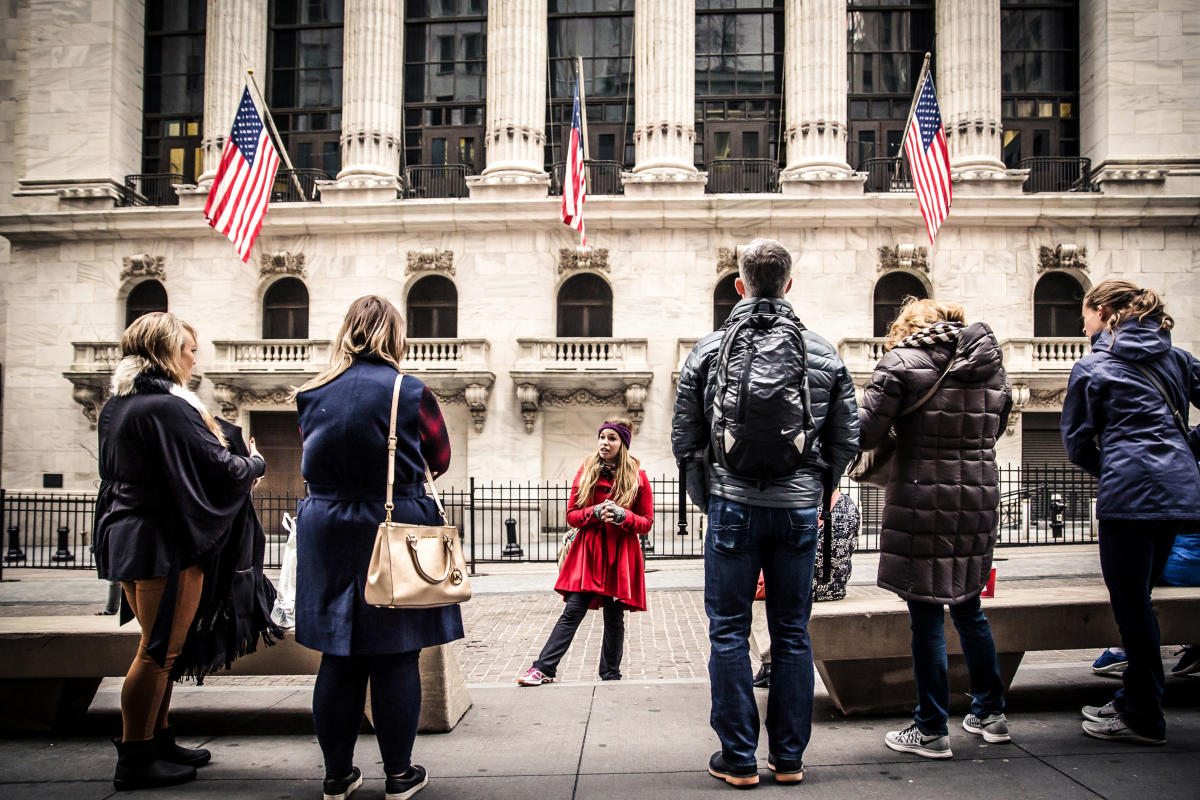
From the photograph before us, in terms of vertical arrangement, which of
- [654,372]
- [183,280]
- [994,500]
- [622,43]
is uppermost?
[622,43]

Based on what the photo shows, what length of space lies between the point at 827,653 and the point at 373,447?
2527 millimetres

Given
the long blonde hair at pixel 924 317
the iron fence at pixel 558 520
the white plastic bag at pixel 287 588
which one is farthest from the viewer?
the iron fence at pixel 558 520

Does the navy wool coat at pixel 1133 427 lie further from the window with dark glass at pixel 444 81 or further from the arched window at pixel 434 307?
the window with dark glass at pixel 444 81

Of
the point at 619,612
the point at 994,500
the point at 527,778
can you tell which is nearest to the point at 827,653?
the point at 994,500

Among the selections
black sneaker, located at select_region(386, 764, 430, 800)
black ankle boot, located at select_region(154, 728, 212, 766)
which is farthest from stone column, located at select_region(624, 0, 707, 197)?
black sneaker, located at select_region(386, 764, 430, 800)

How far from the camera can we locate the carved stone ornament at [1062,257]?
21219mm

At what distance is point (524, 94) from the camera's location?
73.4 ft

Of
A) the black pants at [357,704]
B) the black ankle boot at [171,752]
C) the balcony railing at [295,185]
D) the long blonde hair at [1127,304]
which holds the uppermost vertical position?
the balcony railing at [295,185]

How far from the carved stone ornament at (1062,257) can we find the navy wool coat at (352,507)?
22.0 m

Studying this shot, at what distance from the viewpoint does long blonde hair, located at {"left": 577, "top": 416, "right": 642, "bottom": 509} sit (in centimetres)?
632

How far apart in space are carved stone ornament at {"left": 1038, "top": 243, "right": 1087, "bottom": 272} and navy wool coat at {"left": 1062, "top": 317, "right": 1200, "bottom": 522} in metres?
19.2

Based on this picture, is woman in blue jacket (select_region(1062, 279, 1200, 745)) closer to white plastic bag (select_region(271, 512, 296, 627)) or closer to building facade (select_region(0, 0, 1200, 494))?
white plastic bag (select_region(271, 512, 296, 627))

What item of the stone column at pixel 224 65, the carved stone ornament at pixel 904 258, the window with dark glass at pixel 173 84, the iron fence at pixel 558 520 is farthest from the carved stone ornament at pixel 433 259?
the carved stone ornament at pixel 904 258

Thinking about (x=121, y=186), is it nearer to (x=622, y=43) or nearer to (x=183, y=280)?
(x=183, y=280)
